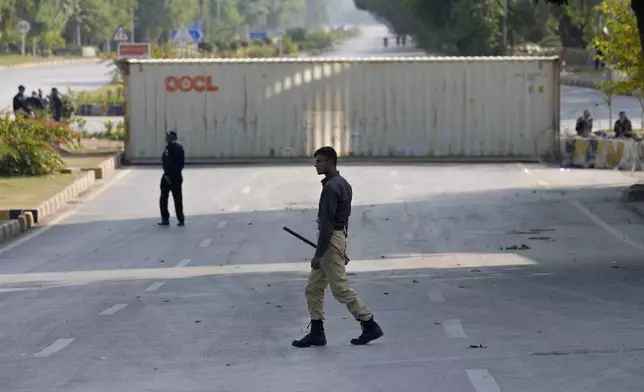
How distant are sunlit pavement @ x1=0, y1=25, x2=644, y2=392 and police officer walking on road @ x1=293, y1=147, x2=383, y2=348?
345 millimetres

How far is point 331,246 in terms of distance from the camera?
38.3 feet

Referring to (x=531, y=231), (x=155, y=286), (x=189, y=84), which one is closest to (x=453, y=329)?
(x=155, y=286)

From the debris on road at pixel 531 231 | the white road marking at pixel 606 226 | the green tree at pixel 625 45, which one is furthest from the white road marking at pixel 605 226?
the green tree at pixel 625 45

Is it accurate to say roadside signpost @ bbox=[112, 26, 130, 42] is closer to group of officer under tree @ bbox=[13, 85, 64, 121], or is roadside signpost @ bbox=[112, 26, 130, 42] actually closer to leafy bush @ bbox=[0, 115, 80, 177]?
group of officer under tree @ bbox=[13, 85, 64, 121]

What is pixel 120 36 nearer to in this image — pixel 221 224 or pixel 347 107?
pixel 347 107

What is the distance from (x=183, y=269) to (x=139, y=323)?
17.3 ft

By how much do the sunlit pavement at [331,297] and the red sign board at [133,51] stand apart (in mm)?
18279

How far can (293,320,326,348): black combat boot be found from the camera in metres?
12.0

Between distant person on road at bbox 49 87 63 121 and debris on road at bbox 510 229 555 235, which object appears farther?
distant person on road at bbox 49 87 63 121

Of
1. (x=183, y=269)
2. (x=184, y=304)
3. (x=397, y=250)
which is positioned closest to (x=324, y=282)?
(x=184, y=304)

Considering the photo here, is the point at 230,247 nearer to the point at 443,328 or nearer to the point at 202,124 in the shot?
the point at 443,328

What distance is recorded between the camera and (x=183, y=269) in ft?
63.1

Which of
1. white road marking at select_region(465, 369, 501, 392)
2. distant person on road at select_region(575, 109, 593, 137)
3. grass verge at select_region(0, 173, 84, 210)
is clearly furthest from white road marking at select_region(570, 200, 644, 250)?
distant person on road at select_region(575, 109, 593, 137)

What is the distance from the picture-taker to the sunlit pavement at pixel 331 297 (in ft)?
35.7
